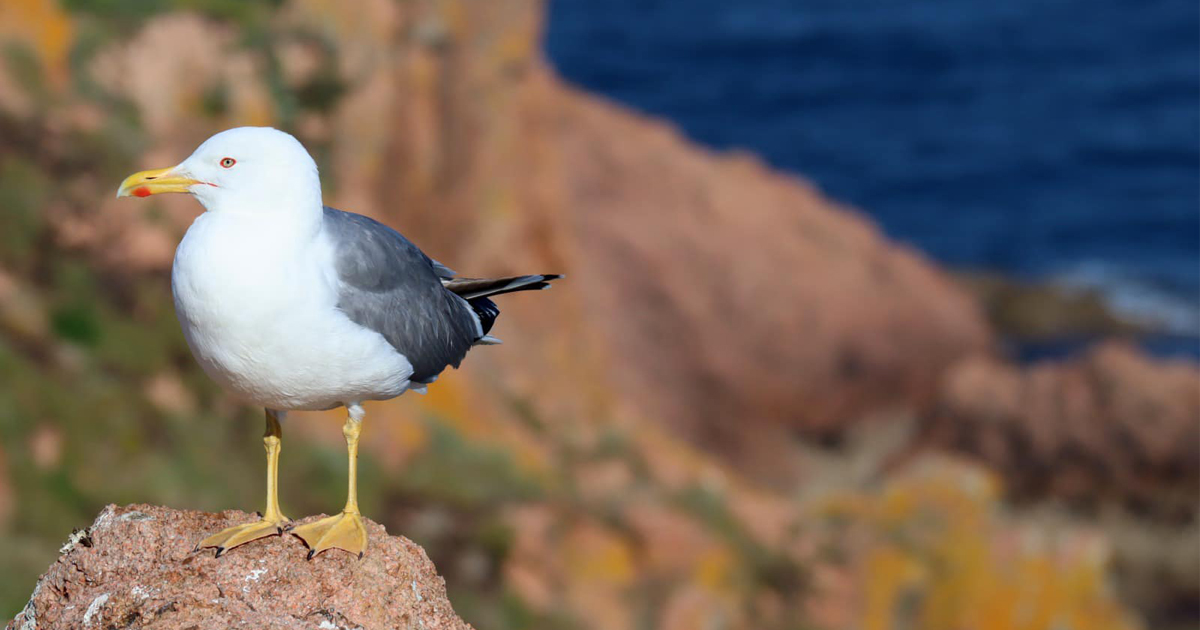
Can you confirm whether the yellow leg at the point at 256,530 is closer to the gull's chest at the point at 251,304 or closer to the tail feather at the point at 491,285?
the gull's chest at the point at 251,304

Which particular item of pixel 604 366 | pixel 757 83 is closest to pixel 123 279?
pixel 604 366

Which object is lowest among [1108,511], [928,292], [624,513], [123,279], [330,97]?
[1108,511]

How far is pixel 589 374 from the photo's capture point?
15.8 metres

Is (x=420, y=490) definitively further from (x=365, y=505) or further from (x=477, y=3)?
(x=477, y=3)

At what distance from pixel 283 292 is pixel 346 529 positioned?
1101mm

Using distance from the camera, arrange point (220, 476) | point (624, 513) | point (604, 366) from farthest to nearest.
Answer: point (604, 366)
point (624, 513)
point (220, 476)

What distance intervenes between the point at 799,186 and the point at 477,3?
1244 cm

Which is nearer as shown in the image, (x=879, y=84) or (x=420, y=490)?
(x=420, y=490)

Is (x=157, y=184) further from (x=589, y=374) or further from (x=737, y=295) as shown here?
(x=737, y=295)

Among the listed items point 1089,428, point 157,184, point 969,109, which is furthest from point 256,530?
point 969,109

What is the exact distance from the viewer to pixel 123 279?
11.3 meters

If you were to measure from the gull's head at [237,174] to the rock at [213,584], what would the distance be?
143 cm

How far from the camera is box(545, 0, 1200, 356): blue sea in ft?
107

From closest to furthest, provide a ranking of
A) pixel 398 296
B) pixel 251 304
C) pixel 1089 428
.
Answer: pixel 251 304, pixel 398 296, pixel 1089 428
